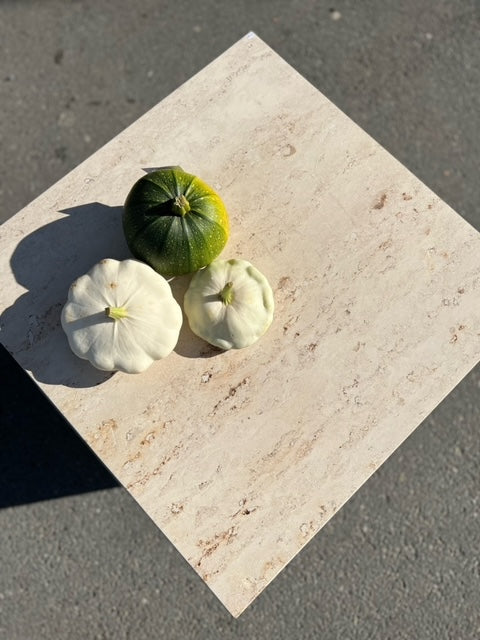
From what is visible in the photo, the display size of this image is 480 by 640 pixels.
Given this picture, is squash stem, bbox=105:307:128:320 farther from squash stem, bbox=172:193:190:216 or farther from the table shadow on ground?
the table shadow on ground

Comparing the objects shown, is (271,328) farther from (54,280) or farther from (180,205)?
(54,280)

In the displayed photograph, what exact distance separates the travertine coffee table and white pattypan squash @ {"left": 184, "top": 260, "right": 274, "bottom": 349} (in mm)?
87

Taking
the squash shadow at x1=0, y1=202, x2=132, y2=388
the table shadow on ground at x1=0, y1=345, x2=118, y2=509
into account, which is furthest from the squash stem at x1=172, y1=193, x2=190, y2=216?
the table shadow on ground at x1=0, y1=345, x2=118, y2=509

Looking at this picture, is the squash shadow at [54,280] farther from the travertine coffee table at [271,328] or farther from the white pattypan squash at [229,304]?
the white pattypan squash at [229,304]

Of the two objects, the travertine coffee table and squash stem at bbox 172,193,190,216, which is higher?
squash stem at bbox 172,193,190,216

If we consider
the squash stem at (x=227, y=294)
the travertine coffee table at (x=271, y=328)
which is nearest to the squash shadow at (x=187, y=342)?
the travertine coffee table at (x=271, y=328)

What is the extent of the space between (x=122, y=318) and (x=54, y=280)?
0.32m

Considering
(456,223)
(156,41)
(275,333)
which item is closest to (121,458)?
(275,333)

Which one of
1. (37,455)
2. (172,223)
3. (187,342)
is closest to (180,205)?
(172,223)

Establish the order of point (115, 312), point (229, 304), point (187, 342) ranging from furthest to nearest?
1. point (187, 342)
2. point (229, 304)
3. point (115, 312)

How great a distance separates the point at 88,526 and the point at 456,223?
1.49 metres

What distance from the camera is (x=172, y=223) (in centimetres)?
138

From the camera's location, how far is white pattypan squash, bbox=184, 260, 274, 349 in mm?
1436

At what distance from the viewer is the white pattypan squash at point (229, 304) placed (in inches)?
56.5
